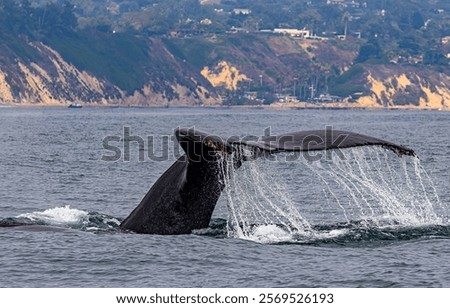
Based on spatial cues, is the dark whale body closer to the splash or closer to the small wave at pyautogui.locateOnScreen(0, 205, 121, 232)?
the splash

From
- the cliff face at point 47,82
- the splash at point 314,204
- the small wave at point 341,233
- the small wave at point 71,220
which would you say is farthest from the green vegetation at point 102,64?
the small wave at point 341,233

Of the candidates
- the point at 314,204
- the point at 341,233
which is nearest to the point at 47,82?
the point at 314,204

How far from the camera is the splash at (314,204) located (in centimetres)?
1858

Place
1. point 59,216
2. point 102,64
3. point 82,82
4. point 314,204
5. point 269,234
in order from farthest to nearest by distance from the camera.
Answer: point 102,64 → point 82,82 → point 314,204 → point 59,216 → point 269,234

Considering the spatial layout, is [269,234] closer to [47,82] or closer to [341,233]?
[341,233]

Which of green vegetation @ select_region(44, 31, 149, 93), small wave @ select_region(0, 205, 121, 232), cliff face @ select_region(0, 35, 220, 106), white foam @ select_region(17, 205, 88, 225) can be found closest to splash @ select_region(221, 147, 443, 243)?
small wave @ select_region(0, 205, 121, 232)

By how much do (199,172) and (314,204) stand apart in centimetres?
1207

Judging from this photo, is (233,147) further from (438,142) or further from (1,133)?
(1,133)

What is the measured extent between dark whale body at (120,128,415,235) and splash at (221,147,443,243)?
23 centimetres

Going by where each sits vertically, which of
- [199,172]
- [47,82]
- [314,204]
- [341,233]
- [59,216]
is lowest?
[47,82]

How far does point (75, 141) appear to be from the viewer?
6275 centimetres

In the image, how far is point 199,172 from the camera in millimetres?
15898

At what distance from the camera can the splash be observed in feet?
61.0

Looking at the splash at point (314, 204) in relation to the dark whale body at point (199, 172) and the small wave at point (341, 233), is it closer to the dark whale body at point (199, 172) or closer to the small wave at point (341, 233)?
the small wave at point (341, 233)
